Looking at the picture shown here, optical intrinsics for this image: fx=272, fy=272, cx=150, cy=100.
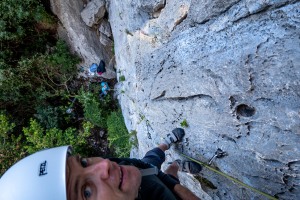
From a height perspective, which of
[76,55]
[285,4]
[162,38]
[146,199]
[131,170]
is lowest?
[146,199]

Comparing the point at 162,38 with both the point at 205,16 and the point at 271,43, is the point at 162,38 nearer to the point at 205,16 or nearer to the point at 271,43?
the point at 205,16

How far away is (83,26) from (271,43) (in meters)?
5.46

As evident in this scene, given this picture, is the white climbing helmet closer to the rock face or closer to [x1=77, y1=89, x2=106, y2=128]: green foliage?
the rock face

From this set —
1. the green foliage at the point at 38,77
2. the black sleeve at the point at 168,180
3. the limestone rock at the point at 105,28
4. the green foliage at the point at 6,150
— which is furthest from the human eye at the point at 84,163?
the green foliage at the point at 38,77

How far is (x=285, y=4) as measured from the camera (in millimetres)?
1952

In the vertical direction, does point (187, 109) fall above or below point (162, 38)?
below

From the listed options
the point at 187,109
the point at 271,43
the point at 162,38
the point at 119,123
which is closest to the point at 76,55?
the point at 119,123

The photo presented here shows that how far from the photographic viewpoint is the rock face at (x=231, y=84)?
2025mm

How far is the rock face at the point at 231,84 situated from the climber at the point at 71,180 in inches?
30.2

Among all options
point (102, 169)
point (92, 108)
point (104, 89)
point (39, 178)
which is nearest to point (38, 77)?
point (92, 108)

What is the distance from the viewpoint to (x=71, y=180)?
2434 millimetres

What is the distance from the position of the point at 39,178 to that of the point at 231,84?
6.39 ft

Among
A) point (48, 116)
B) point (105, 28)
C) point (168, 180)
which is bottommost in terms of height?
point (168, 180)

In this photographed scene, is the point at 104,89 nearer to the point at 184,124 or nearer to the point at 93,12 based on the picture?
the point at 93,12
